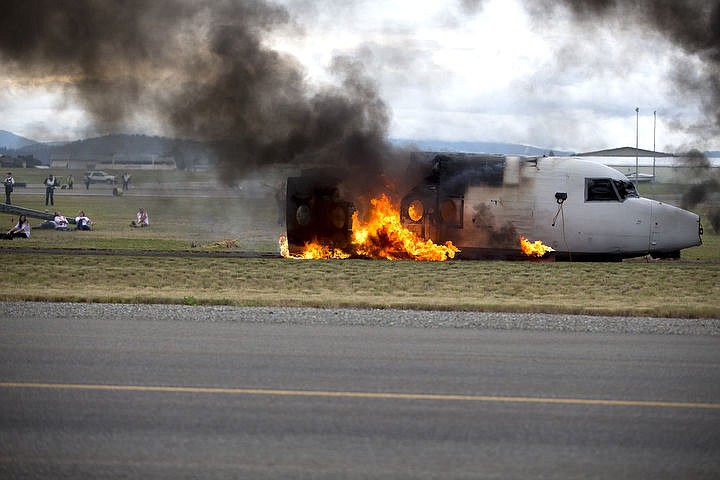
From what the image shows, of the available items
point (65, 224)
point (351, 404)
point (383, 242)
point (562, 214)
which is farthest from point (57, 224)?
point (351, 404)

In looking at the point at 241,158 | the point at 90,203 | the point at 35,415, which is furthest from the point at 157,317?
the point at 90,203

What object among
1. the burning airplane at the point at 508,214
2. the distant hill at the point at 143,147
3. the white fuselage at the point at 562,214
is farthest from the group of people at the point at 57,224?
the white fuselage at the point at 562,214

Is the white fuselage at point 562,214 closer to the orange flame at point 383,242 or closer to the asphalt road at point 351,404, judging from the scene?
the orange flame at point 383,242

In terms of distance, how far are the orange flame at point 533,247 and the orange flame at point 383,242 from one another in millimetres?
2294

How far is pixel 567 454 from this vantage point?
24.8ft

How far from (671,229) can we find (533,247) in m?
4.12

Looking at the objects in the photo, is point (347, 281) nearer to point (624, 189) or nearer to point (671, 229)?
point (624, 189)

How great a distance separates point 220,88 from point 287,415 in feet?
81.5

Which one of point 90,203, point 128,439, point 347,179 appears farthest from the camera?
point 90,203

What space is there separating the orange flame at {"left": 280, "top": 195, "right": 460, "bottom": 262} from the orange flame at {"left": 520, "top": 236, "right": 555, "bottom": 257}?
2.29 m

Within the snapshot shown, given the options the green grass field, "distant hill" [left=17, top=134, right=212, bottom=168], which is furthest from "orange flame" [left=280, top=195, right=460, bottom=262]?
"distant hill" [left=17, top=134, right=212, bottom=168]

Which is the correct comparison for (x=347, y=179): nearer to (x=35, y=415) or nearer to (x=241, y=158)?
(x=241, y=158)

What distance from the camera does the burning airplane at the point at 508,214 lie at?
27.0 metres

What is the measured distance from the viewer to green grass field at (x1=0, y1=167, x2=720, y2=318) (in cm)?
1830
